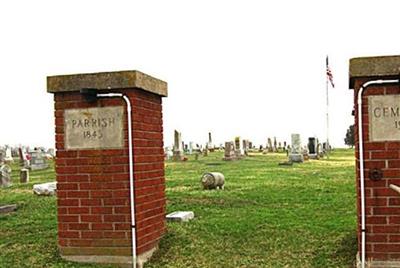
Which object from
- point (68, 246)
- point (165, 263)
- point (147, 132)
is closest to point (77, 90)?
point (147, 132)

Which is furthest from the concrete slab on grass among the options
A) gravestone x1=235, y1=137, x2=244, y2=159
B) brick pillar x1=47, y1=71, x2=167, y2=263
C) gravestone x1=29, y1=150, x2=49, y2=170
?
gravestone x1=235, y1=137, x2=244, y2=159

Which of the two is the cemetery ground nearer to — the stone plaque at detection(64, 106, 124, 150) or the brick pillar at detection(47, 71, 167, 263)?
the brick pillar at detection(47, 71, 167, 263)

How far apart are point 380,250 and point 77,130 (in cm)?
357

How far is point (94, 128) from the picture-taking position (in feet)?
20.2

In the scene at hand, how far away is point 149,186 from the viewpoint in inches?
253

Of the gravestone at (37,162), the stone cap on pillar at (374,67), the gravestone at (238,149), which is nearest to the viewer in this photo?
the stone cap on pillar at (374,67)

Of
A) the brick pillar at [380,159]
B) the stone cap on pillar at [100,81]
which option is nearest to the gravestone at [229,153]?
the stone cap on pillar at [100,81]

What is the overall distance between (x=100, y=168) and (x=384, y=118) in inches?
124

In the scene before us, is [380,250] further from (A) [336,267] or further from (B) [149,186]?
(B) [149,186]

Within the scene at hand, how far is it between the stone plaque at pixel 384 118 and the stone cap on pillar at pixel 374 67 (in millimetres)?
235

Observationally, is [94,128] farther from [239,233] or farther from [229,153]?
[229,153]

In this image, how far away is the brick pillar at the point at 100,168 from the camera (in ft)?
19.8

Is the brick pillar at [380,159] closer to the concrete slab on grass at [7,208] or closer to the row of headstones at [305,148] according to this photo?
the concrete slab on grass at [7,208]

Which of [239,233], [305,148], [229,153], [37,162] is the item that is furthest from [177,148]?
[239,233]
